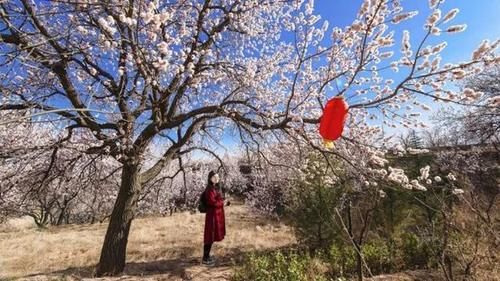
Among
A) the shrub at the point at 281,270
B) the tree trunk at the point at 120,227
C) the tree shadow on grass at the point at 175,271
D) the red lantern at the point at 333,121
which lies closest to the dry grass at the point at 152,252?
the tree shadow on grass at the point at 175,271

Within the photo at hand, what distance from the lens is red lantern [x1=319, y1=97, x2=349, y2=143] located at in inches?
128

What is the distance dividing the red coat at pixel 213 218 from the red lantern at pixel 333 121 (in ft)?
14.4

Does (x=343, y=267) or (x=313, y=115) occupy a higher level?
(x=313, y=115)

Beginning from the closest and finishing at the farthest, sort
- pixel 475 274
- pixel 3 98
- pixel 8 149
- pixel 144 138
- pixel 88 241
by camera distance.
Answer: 1. pixel 475 274
2. pixel 3 98
3. pixel 8 149
4. pixel 144 138
5. pixel 88 241

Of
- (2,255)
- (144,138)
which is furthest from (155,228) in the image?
(144,138)

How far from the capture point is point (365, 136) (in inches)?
242

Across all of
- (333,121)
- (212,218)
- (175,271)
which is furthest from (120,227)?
(333,121)

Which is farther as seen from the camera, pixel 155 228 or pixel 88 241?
pixel 155 228

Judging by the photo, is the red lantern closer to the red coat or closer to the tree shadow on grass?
the tree shadow on grass

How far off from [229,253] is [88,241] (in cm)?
821

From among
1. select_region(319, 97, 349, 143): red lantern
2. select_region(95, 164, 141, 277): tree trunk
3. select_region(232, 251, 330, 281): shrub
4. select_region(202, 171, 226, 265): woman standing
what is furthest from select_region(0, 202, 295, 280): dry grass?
select_region(319, 97, 349, 143): red lantern

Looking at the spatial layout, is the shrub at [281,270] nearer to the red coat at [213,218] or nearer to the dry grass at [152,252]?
the dry grass at [152,252]

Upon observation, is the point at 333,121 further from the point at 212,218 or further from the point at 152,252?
the point at 152,252

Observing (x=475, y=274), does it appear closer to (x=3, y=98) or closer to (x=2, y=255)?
(x=3, y=98)
